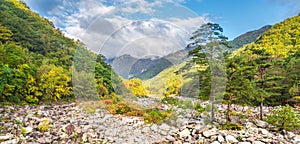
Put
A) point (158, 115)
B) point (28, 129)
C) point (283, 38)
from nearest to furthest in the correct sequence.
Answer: point (28, 129)
point (158, 115)
point (283, 38)

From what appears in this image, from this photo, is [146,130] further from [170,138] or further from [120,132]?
[170,138]

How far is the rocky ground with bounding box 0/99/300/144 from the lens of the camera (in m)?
5.60

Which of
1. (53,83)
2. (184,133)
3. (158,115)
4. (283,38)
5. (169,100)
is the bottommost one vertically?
(184,133)

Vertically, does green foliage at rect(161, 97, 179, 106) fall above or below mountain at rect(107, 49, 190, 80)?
below

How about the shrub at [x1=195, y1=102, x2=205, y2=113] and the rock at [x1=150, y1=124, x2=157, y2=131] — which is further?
the shrub at [x1=195, y1=102, x2=205, y2=113]

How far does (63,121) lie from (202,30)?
5.64 meters

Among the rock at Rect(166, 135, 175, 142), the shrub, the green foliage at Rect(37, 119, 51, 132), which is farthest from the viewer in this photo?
the shrub

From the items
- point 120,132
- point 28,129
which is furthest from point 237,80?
point 28,129

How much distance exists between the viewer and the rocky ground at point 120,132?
5598 mm

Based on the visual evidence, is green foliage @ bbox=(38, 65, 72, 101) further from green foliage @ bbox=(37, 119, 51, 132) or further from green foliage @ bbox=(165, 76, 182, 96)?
green foliage @ bbox=(165, 76, 182, 96)

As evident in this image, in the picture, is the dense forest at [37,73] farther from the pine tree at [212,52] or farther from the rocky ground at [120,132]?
the pine tree at [212,52]

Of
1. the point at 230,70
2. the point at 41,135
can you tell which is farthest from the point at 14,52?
the point at 230,70

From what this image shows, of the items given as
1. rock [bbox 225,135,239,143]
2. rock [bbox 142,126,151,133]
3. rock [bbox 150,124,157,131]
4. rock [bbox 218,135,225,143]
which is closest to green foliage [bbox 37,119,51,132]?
rock [bbox 142,126,151,133]

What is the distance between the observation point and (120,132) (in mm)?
6980
